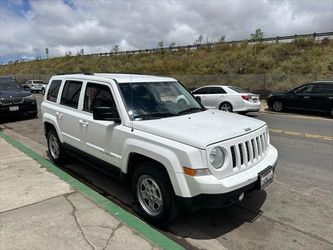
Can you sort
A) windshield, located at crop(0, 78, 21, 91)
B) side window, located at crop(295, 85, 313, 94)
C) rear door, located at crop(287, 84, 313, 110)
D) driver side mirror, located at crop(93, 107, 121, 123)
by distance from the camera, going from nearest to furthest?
driver side mirror, located at crop(93, 107, 121, 123)
windshield, located at crop(0, 78, 21, 91)
rear door, located at crop(287, 84, 313, 110)
side window, located at crop(295, 85, 313, 94)

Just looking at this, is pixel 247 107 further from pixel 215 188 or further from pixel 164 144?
pixel 215 188

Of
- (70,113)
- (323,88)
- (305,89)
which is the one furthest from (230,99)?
(70,113)

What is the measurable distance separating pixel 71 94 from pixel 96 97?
970 mm

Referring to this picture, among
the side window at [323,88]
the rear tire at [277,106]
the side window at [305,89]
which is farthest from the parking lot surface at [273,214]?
the rear tire at [277,106]

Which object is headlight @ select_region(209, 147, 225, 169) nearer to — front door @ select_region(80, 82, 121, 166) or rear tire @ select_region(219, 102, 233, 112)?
front door @ select_region(80, 82, 121, 166)

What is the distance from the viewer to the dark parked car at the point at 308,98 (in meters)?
14.8


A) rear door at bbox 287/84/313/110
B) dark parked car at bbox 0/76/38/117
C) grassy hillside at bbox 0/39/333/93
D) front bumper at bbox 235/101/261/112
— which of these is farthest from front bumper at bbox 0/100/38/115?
grassy hillside at bbox 0/39/333/93

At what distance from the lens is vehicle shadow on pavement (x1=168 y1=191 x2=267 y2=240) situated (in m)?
3.79

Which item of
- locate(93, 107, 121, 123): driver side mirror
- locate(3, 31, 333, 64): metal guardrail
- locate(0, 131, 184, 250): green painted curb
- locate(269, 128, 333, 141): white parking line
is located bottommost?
locate(269, 128, 333, 141): white parking line

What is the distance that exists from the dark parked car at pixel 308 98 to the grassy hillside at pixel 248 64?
17.1ft

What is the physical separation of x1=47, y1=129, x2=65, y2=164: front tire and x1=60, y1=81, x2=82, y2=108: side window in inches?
31.8

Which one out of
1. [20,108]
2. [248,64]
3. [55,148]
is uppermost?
[248,64]

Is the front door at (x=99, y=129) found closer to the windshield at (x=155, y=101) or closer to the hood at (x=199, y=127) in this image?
the windshield at (x=155, y=101)

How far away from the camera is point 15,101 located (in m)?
12.4
